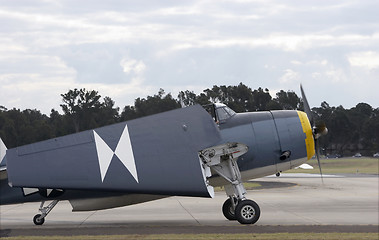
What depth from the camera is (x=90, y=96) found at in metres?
24.3

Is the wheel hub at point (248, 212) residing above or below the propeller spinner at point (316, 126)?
below

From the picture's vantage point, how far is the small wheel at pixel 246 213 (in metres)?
14.2

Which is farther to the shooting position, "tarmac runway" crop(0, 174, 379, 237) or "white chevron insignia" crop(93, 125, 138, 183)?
"white chevron insignia" crop(93, 125, 138, 183)

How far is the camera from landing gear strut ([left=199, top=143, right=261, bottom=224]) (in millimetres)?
14227

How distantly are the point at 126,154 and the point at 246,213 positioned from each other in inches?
130

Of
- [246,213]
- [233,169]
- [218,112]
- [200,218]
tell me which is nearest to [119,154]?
[218,112]

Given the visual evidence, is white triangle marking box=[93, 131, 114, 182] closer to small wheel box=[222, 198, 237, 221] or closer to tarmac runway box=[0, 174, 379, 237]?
tarmac runway box=[0, 174, 379, 237]

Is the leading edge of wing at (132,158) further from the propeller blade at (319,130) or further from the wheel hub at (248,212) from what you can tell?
the propeller blade at (319,130)

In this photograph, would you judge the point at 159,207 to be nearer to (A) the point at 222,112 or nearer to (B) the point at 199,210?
(B) the point at 199,210

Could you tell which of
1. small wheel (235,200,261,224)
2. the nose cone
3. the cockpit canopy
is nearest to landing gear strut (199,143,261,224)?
small wheel (235,200,261,224)

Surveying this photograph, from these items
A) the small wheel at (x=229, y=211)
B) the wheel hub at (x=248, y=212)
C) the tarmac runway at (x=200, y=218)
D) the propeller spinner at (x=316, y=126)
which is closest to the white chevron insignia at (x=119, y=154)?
the tarmac runway at (x=200, y=218)

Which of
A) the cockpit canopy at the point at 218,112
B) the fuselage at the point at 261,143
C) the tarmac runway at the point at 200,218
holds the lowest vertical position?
the tarmac runway at the point at 200,218

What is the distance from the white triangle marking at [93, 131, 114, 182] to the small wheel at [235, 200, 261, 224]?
11.1 ft

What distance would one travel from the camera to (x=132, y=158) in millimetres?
14008
